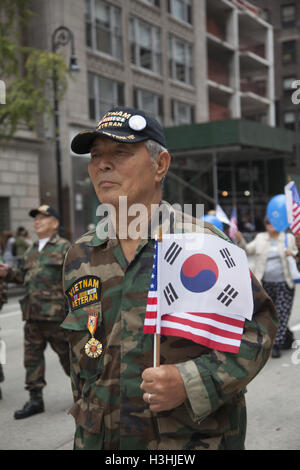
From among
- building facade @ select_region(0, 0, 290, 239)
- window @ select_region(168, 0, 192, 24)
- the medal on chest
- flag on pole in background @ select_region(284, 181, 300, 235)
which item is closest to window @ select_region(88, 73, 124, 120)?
building facade @ select_region(0, 0, 290, 239)

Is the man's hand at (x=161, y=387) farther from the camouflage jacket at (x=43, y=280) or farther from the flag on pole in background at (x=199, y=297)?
the camouflage jacket at (x=43, y=280)

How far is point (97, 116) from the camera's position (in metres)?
24.5

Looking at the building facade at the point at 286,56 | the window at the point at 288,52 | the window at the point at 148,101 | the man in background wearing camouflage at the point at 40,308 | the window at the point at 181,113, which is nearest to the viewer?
the man in background wearing camouflage at the point at 40,308

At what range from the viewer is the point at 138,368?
2018mm

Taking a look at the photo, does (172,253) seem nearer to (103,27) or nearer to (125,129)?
(125,129)

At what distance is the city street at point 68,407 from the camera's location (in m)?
4.54

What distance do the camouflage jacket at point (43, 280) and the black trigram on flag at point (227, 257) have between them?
3.86 metres

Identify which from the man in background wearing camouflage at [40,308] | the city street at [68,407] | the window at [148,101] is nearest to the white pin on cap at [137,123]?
the city street at [68,407]

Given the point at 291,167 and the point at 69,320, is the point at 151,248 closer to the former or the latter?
the point at 69,320

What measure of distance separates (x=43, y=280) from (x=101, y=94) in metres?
20.0

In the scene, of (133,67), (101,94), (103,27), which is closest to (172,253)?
(101,94)
